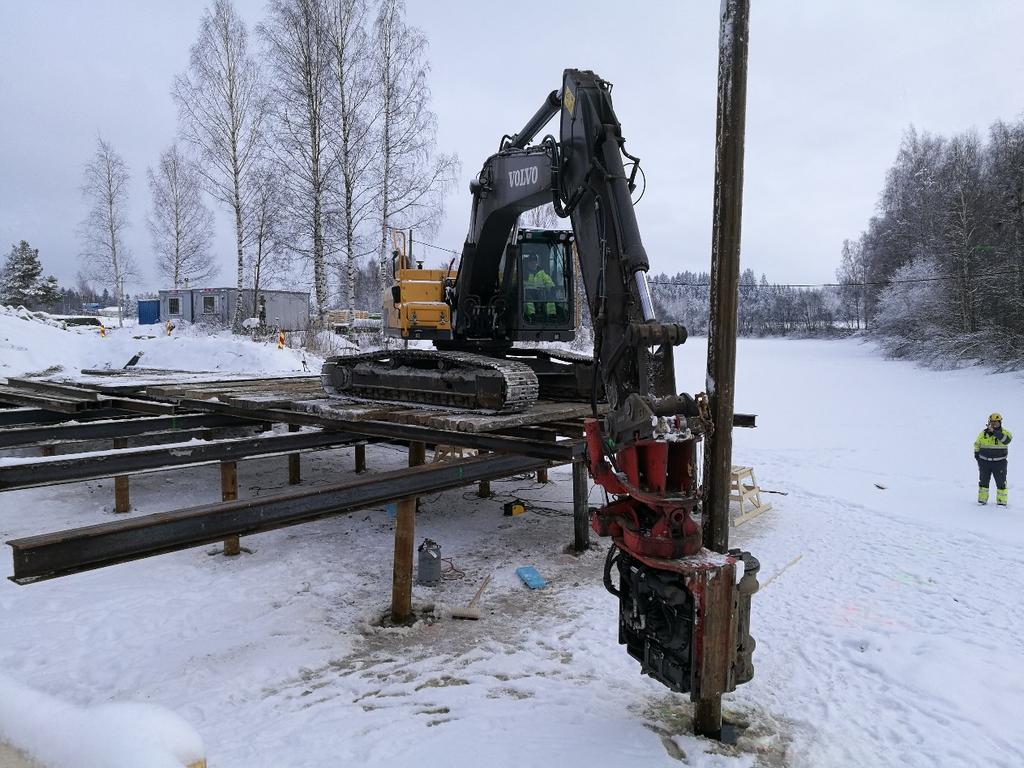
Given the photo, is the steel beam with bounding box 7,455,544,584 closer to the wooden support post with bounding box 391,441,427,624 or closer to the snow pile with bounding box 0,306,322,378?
the wooden support post with bounding box 391,441,427,624

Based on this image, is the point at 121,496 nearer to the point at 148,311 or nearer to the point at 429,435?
the point at 429,435

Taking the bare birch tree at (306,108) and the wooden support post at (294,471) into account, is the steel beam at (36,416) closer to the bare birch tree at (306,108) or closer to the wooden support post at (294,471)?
the wooden support post at (294,471)

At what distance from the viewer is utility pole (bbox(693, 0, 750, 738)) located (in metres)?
3.07

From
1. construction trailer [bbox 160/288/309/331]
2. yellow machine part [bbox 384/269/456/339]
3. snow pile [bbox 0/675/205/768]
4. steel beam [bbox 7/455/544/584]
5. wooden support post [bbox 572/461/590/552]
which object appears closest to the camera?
snow pile [bbox 0/675/205/768]

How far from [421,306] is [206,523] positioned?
14.4 ft

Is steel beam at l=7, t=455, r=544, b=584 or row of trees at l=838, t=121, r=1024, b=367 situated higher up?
row of trees at l=838, t=121, r=1024, b=367

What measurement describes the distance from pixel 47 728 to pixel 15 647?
13.9ft

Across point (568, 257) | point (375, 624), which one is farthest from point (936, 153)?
point (375, 624)

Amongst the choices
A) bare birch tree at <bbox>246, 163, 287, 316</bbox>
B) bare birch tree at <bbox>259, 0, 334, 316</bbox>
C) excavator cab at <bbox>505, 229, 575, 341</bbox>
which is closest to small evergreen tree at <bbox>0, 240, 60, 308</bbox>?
bare birch tree at <bbox>246, 163, 287, 316</bbox>

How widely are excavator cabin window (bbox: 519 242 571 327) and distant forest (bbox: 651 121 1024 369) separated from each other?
16118 millimetres

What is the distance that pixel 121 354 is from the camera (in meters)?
17.6

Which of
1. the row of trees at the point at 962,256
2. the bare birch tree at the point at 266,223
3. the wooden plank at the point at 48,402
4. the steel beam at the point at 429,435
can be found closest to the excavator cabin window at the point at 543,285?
the steel beam at the point at 429,435

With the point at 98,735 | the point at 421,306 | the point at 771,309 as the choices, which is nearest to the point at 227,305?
the point at 421,306

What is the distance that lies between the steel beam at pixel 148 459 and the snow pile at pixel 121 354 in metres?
8.86
